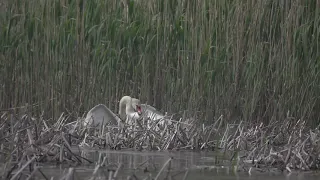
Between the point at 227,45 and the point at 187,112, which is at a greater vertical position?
the point at 227,45

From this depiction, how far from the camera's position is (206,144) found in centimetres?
661

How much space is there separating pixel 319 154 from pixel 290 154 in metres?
0.27

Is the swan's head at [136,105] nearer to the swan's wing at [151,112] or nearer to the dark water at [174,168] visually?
the swan's wing at [151,112]

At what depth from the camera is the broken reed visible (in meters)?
7.60

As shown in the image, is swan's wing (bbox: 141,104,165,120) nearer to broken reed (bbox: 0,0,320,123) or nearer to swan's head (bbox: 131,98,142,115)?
swan's head (bbox: 131,98,142,115)

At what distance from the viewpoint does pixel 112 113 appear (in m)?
7.30

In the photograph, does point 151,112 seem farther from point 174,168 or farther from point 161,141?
point 174,168

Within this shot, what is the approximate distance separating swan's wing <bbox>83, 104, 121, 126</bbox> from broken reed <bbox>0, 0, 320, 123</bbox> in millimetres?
463

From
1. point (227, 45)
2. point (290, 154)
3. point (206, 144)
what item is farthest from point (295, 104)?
point (290, 154)

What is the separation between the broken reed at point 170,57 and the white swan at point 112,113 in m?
0.24

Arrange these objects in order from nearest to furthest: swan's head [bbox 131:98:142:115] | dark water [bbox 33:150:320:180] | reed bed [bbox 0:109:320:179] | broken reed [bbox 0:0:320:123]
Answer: dark water [bbox 33:150:320:180] < reed bed [bbox 0:109:320:179] < swan's head [bbox 131:98:142:115] < broken reed [bbox 0:0:320:123]

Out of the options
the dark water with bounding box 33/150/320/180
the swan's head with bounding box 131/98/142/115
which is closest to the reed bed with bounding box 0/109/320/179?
the dark water with bounding box 33/150/320/180

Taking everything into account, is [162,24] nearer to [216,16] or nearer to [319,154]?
[216,16]

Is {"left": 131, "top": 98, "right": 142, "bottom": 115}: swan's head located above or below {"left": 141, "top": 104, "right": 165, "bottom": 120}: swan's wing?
above
